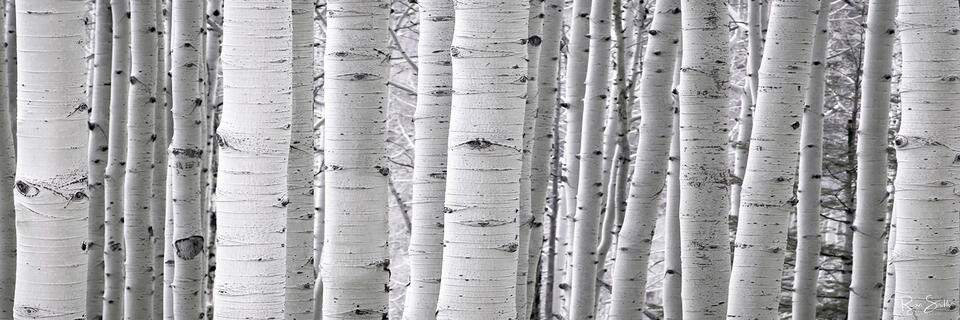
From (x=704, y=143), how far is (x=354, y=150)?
5.49 ft

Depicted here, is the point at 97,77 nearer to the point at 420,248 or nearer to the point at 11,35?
the point at 11,35

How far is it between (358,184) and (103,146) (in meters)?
2.89

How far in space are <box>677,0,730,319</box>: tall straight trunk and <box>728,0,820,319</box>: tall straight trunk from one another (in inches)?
6.2

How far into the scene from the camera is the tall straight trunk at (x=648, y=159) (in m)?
5.05

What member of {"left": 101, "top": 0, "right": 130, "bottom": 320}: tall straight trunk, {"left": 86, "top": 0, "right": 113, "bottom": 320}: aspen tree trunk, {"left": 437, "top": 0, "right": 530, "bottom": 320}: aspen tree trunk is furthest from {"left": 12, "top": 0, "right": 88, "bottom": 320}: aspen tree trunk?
{"left": 101, "top": 0, "right": 130, "bottom": 320}: tall straight trunk

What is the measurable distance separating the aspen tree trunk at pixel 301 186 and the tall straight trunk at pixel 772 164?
190 centimetres

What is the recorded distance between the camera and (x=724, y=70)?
4266 mm

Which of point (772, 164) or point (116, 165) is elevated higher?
point (772, 164)

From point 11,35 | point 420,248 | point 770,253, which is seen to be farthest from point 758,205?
point 11,35

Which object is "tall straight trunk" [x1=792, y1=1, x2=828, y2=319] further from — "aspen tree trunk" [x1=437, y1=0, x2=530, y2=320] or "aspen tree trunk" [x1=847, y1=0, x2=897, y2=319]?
"aspen tree trunk" [x1=437, y1=0, x2=530, y2=320]

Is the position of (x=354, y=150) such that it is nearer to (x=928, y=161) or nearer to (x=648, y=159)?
(x=928, y=161)

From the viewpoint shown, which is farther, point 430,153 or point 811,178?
point 811,178

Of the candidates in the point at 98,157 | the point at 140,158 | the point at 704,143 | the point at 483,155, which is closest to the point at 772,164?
the point at 704,143

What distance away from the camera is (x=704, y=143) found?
4.29 metres
